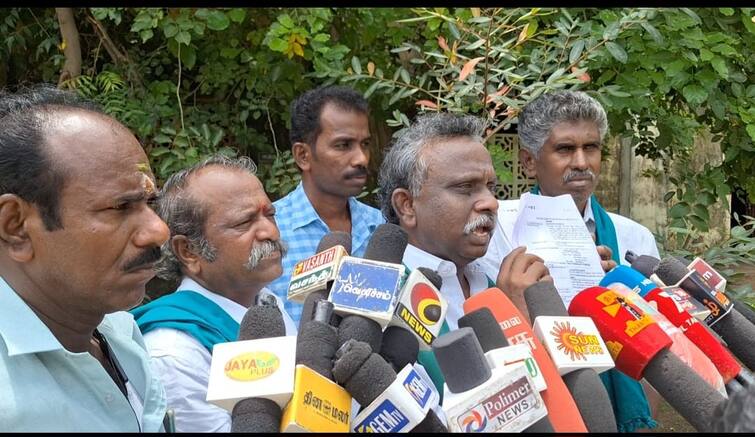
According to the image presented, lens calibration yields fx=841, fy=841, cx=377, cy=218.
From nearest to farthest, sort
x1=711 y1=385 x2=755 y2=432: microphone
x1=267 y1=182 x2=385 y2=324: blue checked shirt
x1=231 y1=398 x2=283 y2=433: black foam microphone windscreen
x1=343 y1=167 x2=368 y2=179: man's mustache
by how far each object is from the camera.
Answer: x1=711 y1=385 x2=755 y2=432: microphone
x1=231 y1=398 x2=283 y2=433: black foam microphone windscreen
x1=267 y1=182 x2=385 y2=324: blue checked shirt
x1=343 y1=167 x2=368 y2=179: man's mustache

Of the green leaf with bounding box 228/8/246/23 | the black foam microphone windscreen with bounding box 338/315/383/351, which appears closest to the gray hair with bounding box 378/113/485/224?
the black foam microphone windscreen with bounding box 338/315/383/351

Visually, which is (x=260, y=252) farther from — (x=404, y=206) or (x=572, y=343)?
(x=572, y=343)

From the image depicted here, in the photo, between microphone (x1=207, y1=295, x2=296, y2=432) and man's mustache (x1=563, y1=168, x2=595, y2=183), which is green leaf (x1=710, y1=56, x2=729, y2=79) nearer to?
man's mustache (x1=563, y1=168, x2=595, y2=183)

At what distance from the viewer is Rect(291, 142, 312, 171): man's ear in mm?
3723

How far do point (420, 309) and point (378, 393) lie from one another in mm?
304

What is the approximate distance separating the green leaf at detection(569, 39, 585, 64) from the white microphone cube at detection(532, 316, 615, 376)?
214 centimetres

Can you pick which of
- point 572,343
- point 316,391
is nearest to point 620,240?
point 572,343

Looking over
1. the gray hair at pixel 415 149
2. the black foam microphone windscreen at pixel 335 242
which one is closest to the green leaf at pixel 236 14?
the gray hair at pixel 415 149

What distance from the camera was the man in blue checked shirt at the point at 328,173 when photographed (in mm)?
3453

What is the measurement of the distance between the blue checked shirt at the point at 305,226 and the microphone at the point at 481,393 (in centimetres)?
180

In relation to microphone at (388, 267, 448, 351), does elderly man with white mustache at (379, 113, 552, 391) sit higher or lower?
higher

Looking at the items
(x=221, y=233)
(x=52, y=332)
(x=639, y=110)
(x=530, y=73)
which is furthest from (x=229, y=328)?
(x=639, y=110)

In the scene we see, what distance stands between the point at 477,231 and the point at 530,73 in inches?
64.0

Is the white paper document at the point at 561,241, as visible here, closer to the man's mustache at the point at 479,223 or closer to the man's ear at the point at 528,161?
the man's mustache at the point at 479,223
